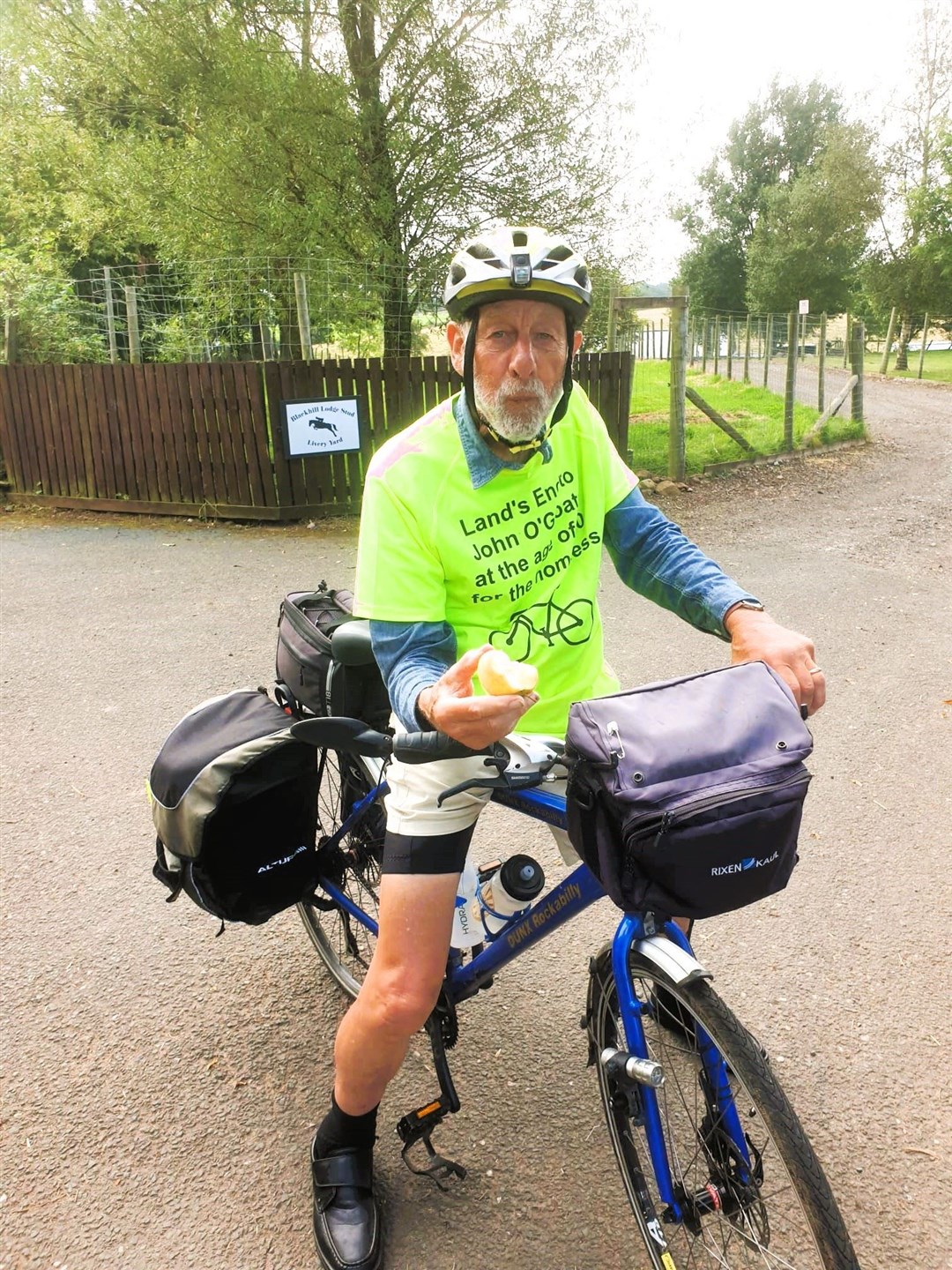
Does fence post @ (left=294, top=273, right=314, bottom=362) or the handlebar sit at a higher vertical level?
fence post @ (left=294, top=273, right=314, bottom=362)

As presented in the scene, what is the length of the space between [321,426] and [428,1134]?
8.15m

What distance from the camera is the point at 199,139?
1148cm

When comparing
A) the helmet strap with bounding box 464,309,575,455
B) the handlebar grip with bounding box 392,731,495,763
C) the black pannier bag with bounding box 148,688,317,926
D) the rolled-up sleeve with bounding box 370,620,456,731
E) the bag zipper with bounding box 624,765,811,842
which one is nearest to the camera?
the bag zipper with bounding box 624,765,811,842

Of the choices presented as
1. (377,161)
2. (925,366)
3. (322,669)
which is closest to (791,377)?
(377,161)

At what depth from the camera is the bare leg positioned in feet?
6.63

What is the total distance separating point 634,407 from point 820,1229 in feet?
54.9

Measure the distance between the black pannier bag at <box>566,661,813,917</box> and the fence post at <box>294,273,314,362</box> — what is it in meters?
8.84

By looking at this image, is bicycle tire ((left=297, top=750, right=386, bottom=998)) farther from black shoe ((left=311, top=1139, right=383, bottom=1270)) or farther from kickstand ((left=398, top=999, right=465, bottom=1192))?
black shoe ((left=311, top=1139, right=383, bottom=1270))

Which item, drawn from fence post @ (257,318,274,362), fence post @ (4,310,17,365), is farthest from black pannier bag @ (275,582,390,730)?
fence post @ (4,310,17,365)

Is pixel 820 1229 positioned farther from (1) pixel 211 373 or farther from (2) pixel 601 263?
(2) pixel 601 263

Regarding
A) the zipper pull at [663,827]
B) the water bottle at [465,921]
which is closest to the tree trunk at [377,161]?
the water bottle at [465,921]

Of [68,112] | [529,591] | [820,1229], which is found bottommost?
[820,1229]

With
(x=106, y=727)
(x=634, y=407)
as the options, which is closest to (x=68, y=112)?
(x=634, y=407)

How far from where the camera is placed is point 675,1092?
2053 millimetres
